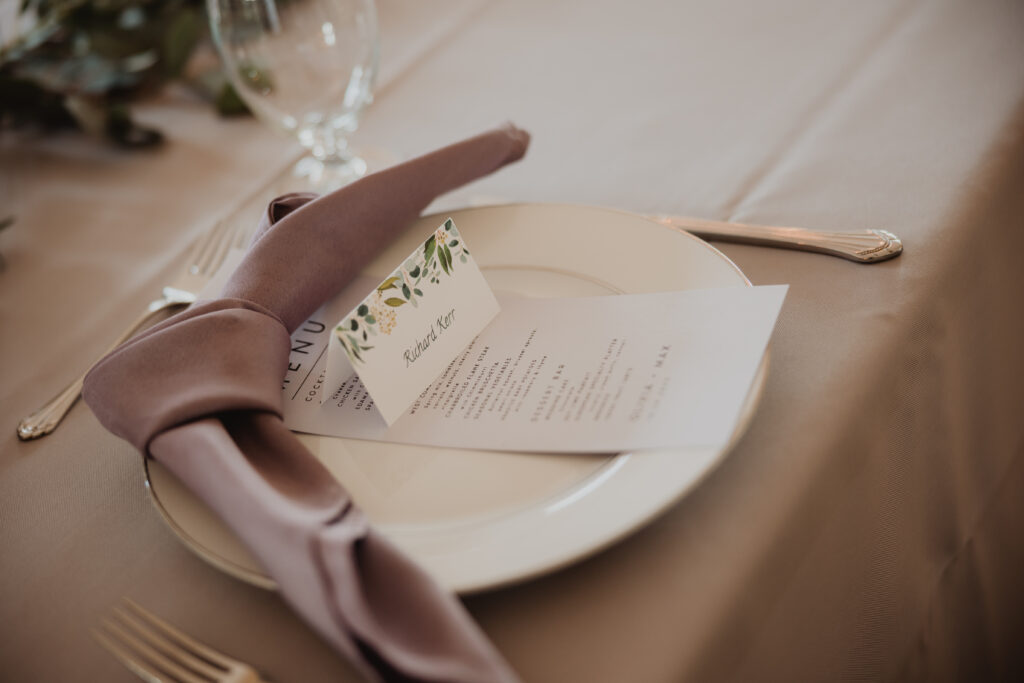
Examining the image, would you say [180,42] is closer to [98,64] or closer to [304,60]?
[98,64]

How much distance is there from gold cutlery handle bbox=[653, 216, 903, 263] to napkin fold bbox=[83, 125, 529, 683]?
16cm

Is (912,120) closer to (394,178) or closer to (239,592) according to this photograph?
(394,178)

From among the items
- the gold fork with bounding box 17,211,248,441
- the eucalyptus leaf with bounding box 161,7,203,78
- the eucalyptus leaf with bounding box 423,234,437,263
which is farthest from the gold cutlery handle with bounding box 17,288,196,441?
the eucalyptus leaf with bounding box 161,7,203,78

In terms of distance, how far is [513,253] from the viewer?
0.57 metres

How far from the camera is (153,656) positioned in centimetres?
38

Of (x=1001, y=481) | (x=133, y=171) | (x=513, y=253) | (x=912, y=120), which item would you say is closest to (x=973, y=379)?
(x=1001, y=481)

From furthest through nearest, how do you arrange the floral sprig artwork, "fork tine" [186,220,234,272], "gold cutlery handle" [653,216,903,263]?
"fork tine" [186,220,234,272]
"gold cutlery handle" [653,216,903,263]
the floral sprig artwork

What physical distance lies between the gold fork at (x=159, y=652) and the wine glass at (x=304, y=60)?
458mm

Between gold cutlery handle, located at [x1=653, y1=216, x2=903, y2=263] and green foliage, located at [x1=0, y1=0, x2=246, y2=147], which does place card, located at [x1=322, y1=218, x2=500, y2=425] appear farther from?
green foliage, located at [x1=0, y1=0, x2=246, y2=147]

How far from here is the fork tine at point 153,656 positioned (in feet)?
1.21

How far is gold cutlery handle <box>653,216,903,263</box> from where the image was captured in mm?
546

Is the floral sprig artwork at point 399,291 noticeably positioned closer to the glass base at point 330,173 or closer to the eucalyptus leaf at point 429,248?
the eucalyptus leaf at point 429,248

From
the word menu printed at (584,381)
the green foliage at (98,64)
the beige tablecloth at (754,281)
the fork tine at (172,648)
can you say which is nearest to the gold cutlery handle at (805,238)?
the beige tablecloth at (754,281)

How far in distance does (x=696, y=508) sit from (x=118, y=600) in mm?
300
